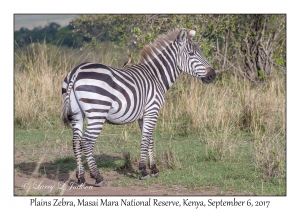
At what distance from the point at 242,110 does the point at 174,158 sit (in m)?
3.00

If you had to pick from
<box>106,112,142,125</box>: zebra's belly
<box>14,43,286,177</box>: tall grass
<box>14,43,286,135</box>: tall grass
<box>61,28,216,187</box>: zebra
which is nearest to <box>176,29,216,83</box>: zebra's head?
<box>61,28,216,187</box>: zebra

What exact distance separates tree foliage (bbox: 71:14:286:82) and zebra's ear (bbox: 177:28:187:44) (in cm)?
430

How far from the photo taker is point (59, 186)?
7.11 meters

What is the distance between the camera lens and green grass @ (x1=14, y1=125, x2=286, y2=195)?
7.21m

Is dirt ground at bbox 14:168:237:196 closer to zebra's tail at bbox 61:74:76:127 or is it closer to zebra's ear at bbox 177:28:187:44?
zebra's tail at bbox 61:74:76:127

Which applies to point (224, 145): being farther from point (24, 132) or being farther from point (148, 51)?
point (24, 132)

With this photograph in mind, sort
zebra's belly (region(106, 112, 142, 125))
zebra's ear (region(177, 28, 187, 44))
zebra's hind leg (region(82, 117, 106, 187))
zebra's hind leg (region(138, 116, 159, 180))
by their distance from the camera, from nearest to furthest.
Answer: zebra's hind leg (region(82, 117, 106, 187)), zebra's belly (region(106, 112, 142, 125)), zebra's hind leg (region(138, 116, 159, 180)), zebra's ear (region(177, 28, 187, 44))

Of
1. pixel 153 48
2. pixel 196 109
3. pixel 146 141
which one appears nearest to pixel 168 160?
pixel 146 141

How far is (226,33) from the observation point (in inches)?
535

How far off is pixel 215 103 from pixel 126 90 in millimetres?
3783

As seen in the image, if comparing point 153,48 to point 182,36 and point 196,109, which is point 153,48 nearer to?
point 182,36

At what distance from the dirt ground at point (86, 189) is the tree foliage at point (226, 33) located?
562cm

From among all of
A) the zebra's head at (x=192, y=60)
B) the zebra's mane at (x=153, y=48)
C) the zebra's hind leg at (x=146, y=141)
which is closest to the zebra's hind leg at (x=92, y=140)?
the zebra's hind leg at (x=146, y=141)

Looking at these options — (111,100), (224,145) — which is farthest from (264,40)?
(111,100)
